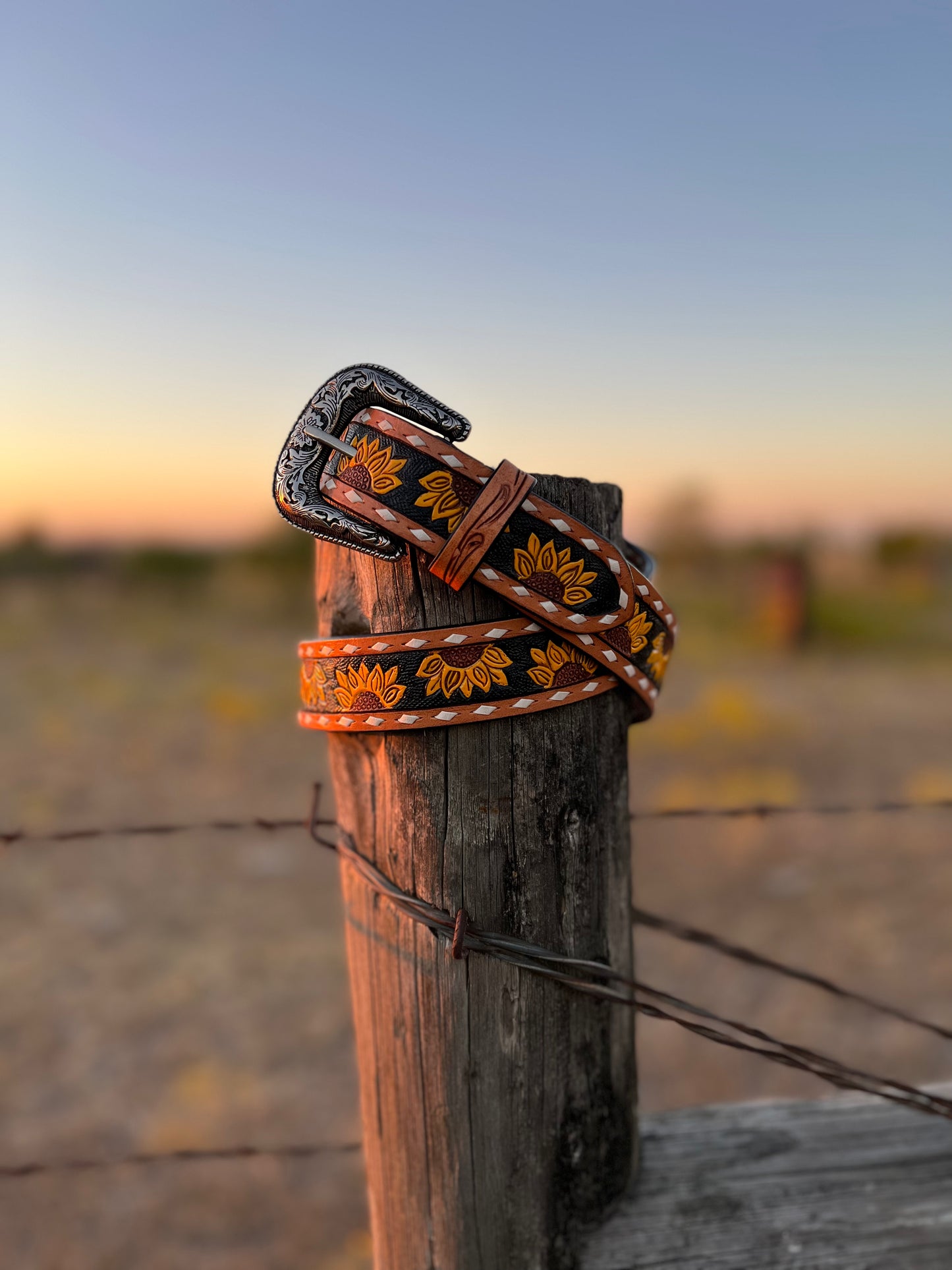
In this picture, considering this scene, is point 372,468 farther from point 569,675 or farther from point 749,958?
point 749,958

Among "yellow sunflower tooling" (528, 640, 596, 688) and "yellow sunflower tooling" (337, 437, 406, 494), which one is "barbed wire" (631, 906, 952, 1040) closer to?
"yellow sunflower tooling" (528, 640, 596, 688)

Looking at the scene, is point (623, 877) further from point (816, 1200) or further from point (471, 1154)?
point (816, 1200)

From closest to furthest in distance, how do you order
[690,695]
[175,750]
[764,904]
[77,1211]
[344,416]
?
[344,416]
[77,1211]
[764,904]
[175,750]
[690,695]

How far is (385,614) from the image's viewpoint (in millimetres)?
1191

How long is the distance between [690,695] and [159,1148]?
38.1 ft

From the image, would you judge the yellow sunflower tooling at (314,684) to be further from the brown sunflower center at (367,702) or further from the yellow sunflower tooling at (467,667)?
the yellow sunflower tooling at (467,667)

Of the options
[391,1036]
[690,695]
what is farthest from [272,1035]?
[690,695]

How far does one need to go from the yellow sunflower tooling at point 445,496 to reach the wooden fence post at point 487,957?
0.32ft

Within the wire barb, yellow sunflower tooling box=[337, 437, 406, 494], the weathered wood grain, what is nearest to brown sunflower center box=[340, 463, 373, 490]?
yellow sunflower tooling box=[337, 437, 406, 494]

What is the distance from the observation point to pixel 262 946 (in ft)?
21.1

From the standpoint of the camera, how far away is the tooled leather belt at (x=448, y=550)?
1.09 m

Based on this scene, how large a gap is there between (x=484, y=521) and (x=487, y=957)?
640mm

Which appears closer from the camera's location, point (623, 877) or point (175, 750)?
point (623, 877)

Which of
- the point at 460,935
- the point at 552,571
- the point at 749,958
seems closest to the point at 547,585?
the point at 552,571
